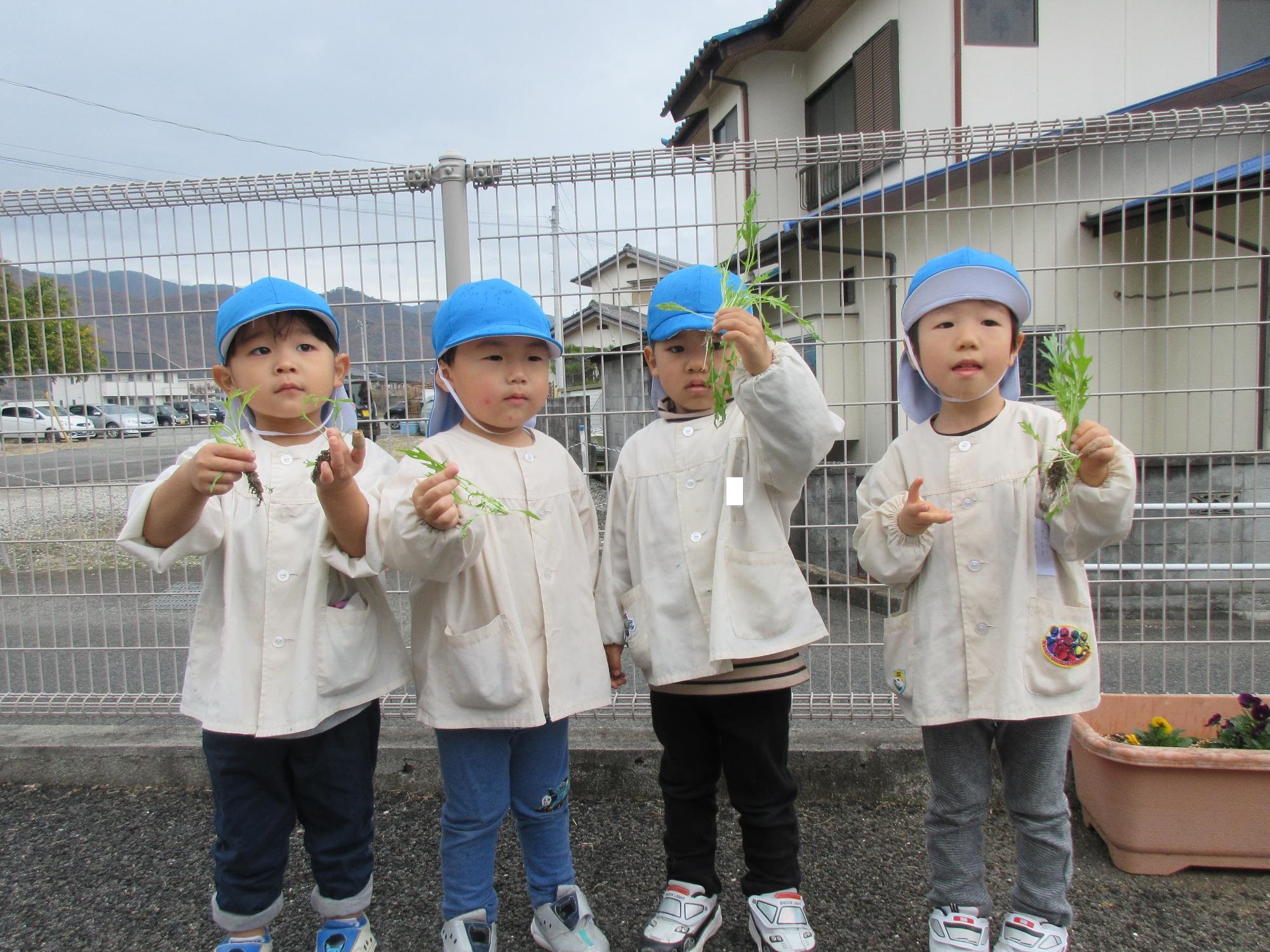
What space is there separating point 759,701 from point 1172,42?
1032cm

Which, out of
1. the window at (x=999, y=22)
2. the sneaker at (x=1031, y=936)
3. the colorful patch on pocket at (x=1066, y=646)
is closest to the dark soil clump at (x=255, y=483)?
the colorful patch on pocket at (x=1066, y=646)

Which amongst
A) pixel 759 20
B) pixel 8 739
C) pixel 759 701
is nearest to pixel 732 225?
pixel 759 701

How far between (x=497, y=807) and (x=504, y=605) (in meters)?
0.56

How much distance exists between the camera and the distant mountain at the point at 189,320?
3150mm

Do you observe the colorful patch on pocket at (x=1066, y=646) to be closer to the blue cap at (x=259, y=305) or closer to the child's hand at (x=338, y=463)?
the child's hand at (x=338, y=463)

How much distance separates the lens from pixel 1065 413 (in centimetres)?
197

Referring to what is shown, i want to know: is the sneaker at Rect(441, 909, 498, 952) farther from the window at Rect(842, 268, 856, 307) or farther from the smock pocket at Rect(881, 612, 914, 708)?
the window at Rect(842, 268, 856, 307)

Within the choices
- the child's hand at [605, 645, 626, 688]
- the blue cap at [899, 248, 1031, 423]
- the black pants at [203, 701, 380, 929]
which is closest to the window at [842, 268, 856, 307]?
the blue cap at [899, 248, 1031, 423]

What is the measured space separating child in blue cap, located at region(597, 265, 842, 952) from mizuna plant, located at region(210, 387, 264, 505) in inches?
38.3

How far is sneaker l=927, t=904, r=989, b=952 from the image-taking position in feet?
6.92

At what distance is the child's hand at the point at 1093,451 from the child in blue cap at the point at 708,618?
54cm

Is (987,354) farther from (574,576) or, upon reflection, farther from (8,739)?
(8,739)

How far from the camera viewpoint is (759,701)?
2207mm

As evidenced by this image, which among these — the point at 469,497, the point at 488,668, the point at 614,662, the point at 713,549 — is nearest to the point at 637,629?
the point at 614,662
